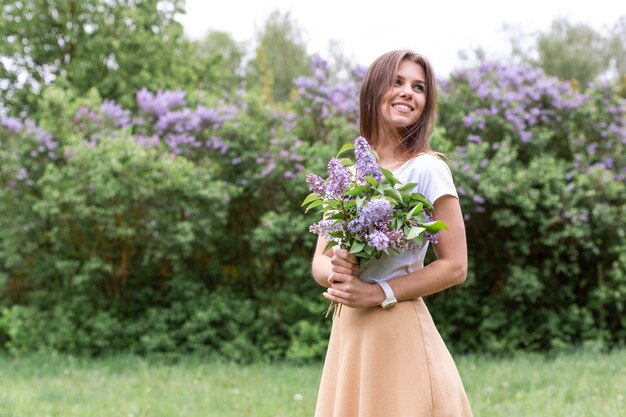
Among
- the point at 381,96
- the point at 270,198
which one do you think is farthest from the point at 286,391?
the point at 381,96

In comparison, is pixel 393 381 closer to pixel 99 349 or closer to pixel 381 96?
pixel 381 96

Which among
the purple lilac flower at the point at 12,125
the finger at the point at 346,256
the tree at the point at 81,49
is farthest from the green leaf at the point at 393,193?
the tree at the point at 81,49

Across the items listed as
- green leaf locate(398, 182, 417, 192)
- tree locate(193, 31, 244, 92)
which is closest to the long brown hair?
green leaf locate(398, 182, 417, 192)

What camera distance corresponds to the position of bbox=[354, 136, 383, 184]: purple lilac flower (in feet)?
6.23

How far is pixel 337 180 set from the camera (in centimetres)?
190

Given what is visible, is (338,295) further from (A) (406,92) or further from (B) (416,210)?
(A) (406,92)

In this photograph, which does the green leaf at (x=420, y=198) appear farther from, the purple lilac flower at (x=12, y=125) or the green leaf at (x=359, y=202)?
the purple lilac flower at (x=12, y=125)

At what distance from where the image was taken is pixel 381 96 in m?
2.21

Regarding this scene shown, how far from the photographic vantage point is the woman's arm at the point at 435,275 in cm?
201

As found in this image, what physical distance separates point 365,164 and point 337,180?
89mm

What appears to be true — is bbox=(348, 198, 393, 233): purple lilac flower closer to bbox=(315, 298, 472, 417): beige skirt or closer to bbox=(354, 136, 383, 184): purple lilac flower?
bbox=(354, 136, 383, 184): purple lilac flower

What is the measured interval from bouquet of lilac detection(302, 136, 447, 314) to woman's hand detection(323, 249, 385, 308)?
57mm

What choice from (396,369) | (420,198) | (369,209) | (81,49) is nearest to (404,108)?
(420,198)

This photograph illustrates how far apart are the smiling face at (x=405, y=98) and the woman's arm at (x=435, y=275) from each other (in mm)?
319
